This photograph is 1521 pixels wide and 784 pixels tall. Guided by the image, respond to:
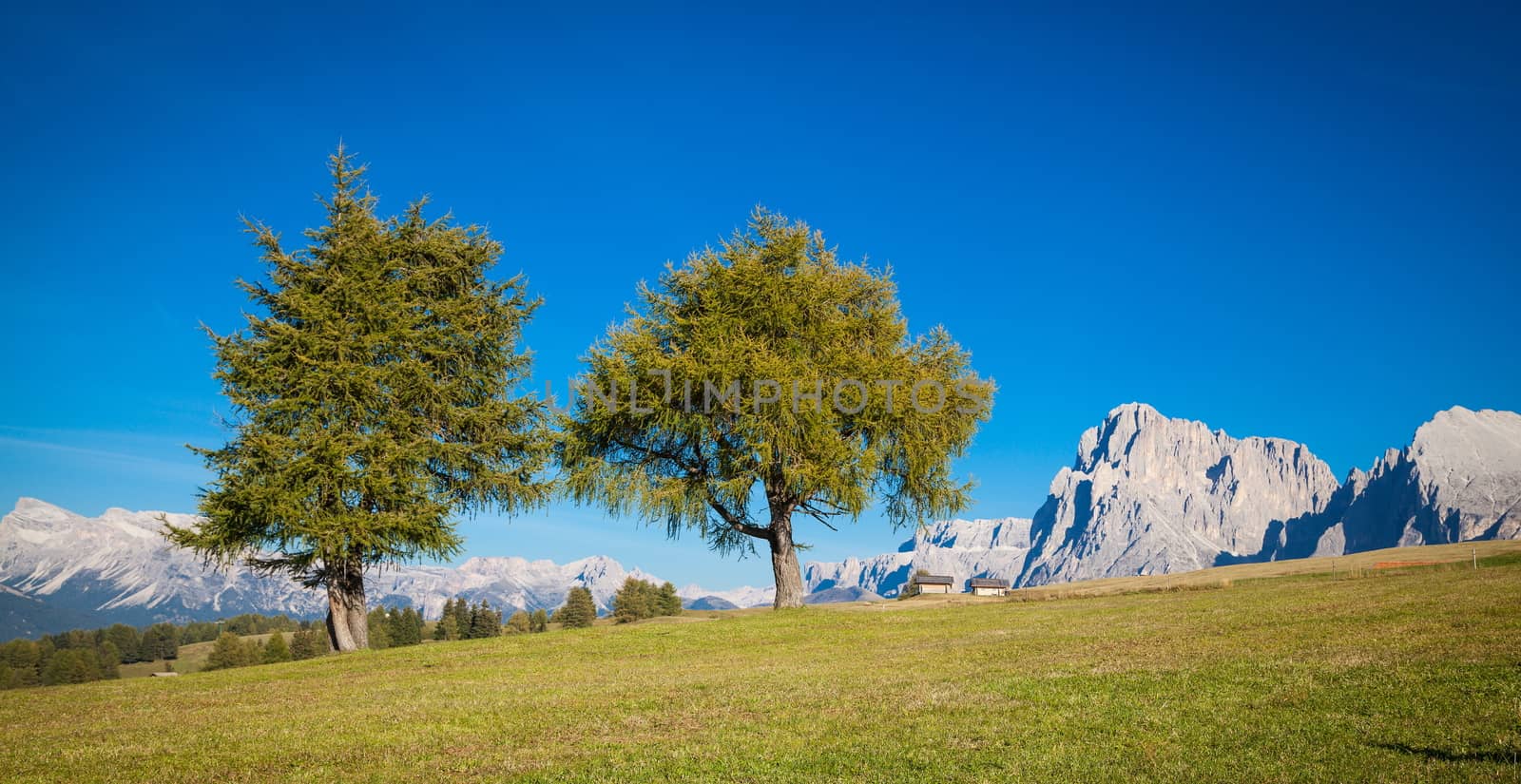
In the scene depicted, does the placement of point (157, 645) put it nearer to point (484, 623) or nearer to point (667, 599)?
point (484, 623)

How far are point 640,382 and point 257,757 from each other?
21156 mm

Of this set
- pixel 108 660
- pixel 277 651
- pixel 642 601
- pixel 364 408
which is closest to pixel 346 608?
pixel 364 408

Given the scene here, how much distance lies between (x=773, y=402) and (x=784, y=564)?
24.4 ft

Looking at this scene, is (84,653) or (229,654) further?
(229,654)

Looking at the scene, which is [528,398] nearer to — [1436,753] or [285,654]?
[1436,753]

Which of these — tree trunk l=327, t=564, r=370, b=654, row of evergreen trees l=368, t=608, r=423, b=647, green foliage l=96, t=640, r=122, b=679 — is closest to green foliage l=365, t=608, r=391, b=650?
row of evergreen trees l=368, t=608, r=423, b=647

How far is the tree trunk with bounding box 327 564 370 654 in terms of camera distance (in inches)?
1201

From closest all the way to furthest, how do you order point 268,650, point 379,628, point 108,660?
1. point 268,650
2. point 379,628
3. point 108,660

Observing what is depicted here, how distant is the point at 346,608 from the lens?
101ft

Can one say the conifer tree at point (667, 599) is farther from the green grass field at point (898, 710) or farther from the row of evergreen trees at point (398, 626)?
the green grass field at point (898, 710)

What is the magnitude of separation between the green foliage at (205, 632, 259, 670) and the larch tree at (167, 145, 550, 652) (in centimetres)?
9954

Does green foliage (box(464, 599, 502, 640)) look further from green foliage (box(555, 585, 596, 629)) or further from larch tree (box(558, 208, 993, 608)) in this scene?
larch tree (box(558, 208, 993, 608))

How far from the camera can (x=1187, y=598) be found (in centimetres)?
3033

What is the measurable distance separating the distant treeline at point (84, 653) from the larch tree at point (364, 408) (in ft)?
257
